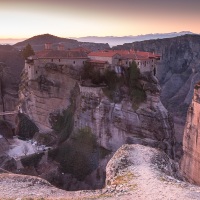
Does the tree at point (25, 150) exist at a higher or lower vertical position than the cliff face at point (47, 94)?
lower

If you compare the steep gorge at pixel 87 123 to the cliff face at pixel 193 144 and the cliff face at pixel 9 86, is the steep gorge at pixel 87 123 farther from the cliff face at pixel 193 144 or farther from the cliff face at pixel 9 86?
the cliff face at pixel 9 86

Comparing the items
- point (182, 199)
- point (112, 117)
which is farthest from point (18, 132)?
point (182, 199)

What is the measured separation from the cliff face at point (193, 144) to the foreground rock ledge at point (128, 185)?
1105 cm

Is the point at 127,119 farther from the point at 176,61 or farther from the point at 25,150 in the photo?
the point at 176,61

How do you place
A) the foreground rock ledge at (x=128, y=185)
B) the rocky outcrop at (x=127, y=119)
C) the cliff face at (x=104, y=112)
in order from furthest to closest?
the cliff face at (x=104, y=112) < the rocky outcrop at (x=127, y=119) < the foreground rock ledge at (x=128, y=185)

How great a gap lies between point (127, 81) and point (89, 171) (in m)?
10.7

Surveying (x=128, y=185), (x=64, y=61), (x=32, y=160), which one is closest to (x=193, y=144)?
(x=128, y=185)

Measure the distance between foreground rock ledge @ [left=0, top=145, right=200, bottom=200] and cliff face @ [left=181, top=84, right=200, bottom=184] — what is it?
11.0 meters

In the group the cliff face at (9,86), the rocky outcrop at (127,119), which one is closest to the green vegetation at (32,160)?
the rocky outcrop at (127,119)

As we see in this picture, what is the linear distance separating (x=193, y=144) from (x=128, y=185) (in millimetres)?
15058

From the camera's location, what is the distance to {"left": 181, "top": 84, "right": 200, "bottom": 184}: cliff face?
26.2 m

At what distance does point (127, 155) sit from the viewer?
15953mm

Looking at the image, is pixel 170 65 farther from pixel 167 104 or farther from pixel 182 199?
pixel 182 199

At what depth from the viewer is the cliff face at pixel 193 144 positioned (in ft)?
86.0
